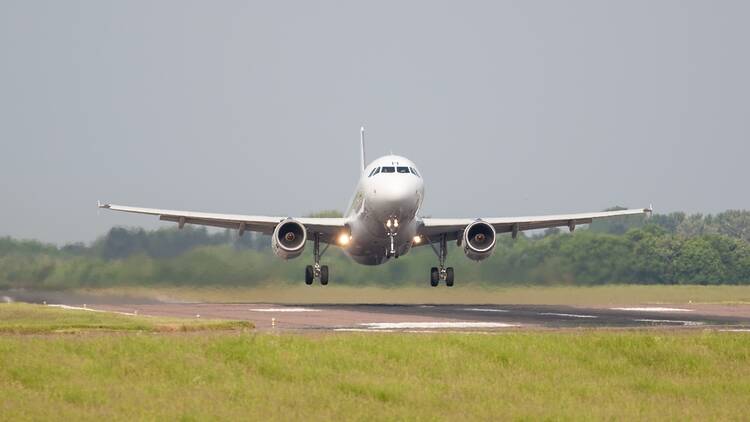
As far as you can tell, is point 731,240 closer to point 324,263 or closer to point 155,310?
point 324,263

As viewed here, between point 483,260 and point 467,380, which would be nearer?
point 467,380

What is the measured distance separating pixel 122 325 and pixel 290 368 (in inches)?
452

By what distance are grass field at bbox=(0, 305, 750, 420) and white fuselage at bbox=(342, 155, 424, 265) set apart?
20442mm

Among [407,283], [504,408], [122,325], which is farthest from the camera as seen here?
[407,283]

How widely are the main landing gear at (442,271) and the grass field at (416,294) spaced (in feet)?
1.28

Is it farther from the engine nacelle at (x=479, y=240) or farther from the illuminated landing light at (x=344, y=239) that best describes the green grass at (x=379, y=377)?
the illuminated landing light at (x=344, y=239)

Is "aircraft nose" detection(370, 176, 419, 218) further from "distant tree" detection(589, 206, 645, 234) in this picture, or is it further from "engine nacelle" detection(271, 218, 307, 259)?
"distant tree" detection(589, 206, 645, 234)

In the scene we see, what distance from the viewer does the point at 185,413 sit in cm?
1520

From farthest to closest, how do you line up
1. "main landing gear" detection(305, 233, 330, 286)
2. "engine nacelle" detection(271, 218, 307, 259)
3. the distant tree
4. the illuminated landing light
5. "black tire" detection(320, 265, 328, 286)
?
the distant tree → "black tire" detection(320, 265, 328, 286) → "main landing gear" detection(305, 233, 330, 286) → the illuminated landing light → "engine nacelle" detection(271, 218, 307, 259)

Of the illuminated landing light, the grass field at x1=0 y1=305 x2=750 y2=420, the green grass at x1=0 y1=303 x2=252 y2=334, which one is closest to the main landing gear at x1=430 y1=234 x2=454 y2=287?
the illuminated landing light

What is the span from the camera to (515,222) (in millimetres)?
52281

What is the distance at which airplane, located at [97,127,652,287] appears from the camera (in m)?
44.8

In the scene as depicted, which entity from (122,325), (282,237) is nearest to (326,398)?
(122,325)

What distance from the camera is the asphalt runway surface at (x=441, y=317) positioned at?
31.3m
